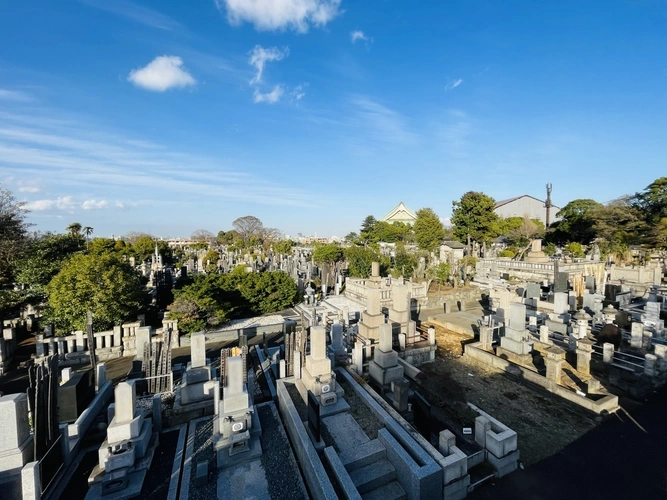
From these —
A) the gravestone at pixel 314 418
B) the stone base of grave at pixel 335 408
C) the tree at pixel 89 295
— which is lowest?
the stone base of grave at pixel 335 408

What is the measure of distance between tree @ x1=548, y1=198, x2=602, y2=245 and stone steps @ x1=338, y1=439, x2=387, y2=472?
141 ft

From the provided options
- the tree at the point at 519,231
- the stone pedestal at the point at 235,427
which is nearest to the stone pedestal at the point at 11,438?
the stone pedestal at the point at 235,427

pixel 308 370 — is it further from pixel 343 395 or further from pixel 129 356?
pixel 129 356

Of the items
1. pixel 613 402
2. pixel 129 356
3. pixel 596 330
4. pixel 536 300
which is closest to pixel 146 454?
pixel 129 356

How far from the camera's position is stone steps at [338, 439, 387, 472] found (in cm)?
546

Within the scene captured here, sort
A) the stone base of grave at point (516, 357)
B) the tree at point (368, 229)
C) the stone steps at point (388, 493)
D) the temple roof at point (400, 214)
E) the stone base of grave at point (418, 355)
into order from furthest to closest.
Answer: the temple roof at point (400, 214) < the tree at point (368, 229) < the stone base of grave at point (418, 355) < the stone base of grave at point (516, 357) < the stone steps at point (388, 493)

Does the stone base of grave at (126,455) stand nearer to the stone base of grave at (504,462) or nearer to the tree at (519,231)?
the stone base of grave at (504,462)

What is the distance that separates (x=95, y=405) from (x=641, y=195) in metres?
50.0

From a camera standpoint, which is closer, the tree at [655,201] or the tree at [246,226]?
the tree at [655,201]

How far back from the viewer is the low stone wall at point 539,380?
25.6ft

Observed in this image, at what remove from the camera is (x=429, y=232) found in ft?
130

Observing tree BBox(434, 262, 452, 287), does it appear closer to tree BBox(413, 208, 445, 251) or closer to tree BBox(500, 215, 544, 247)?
tree BBox(413, 208, 445, 251)

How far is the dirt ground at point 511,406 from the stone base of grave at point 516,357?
110 cm

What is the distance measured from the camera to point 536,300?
692 inches
